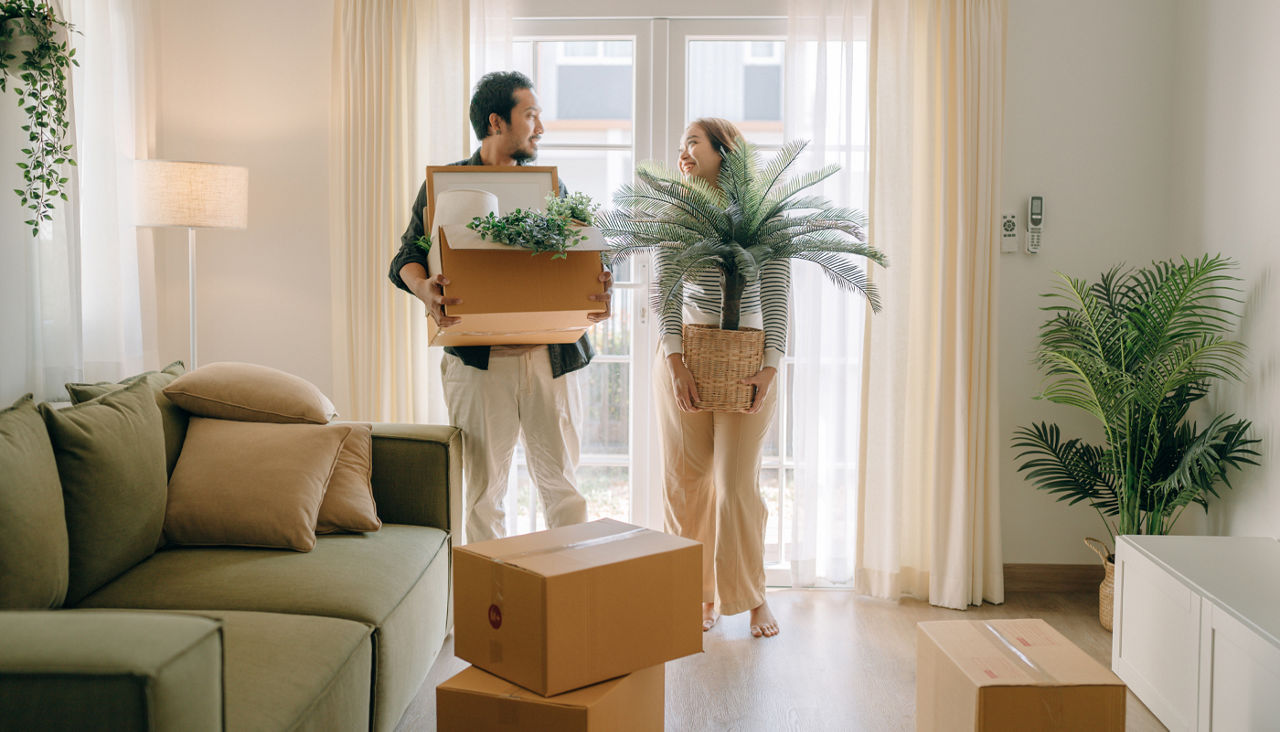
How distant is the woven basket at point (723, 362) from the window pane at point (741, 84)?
101 cm

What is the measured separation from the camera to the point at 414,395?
10.8 ft

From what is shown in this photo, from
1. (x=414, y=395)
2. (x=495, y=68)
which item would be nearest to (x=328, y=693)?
(x=414, y=395)

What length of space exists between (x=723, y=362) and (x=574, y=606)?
46.2 inches

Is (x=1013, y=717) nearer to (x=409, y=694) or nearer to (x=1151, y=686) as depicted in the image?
(x=1151, y=686)

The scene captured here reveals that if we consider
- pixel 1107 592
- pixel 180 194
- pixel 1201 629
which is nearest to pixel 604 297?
pixel 180 194

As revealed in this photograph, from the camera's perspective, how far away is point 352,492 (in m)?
2.34

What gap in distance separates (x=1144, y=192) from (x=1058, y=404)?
86 cm

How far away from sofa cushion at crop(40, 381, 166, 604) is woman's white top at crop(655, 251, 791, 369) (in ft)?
4.87

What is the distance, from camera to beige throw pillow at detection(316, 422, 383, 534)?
229cm

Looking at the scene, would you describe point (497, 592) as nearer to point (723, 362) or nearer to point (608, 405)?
point (723, 362)

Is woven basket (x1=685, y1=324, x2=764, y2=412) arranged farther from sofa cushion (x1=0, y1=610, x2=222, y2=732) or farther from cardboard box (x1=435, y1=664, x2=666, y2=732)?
sofa cushion (x1=0, y1=610, x2=222, y2=732)

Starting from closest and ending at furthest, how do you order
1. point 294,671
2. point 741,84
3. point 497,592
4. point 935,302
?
point 294,671 → point 497,592 → point 935,302 → point 741,84

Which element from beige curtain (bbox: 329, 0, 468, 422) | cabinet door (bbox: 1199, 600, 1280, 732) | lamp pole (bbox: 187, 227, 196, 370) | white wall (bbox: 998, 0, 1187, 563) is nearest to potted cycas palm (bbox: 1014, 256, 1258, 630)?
white wall (bbox: 998, 0, 1187, 563)

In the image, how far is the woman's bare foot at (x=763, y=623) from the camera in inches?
113
